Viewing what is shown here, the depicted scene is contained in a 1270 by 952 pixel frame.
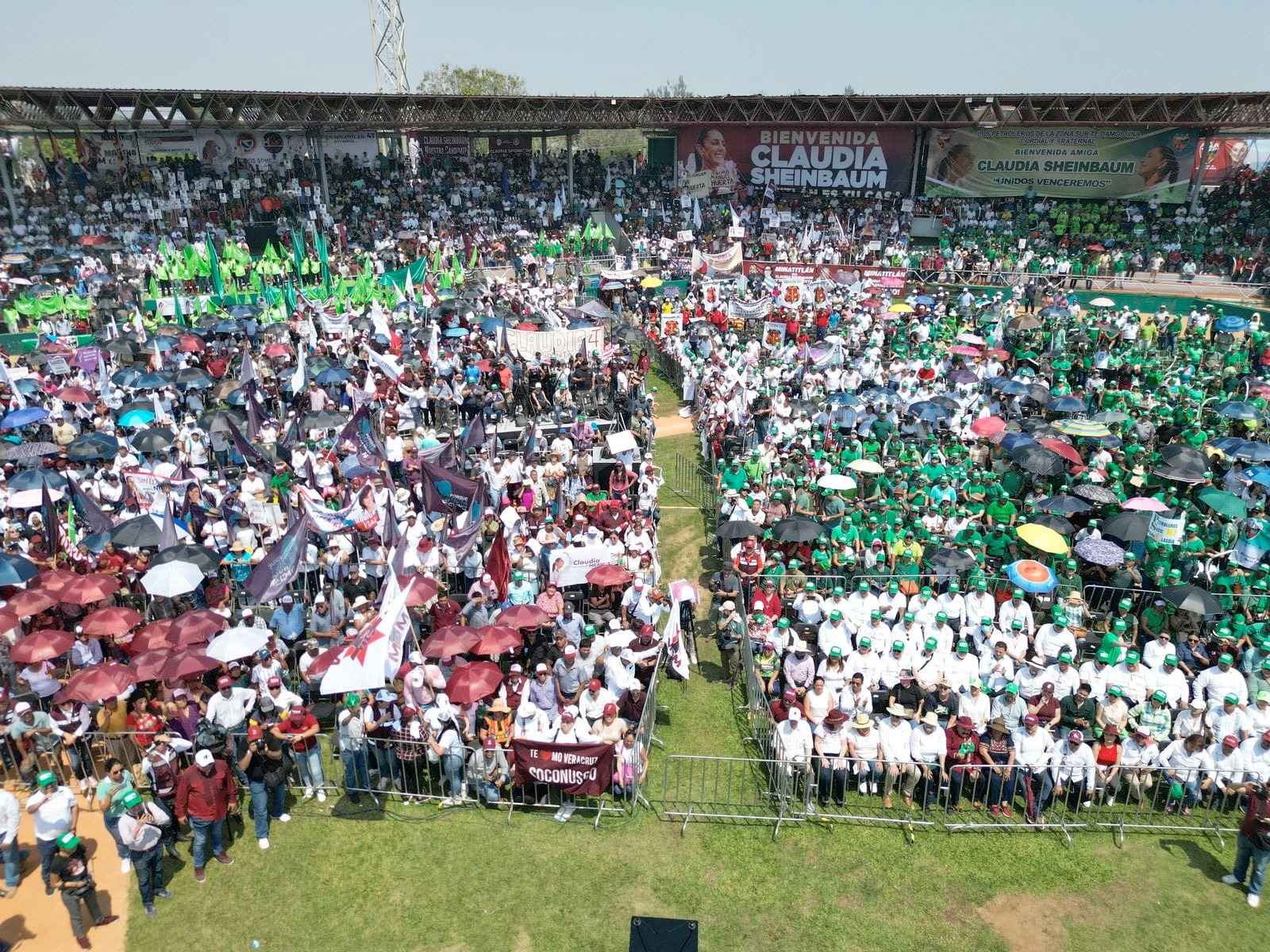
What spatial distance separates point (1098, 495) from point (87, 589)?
524 inches

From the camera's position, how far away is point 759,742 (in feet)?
34.7

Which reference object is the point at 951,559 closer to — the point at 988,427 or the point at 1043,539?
the point at 1043,539

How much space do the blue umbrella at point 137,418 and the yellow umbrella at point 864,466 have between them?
1279 cm

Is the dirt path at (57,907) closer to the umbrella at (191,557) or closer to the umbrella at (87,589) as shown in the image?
the umbrella at (87,589)

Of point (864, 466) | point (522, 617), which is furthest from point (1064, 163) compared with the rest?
point (522, 617)

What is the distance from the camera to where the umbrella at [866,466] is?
1447cm

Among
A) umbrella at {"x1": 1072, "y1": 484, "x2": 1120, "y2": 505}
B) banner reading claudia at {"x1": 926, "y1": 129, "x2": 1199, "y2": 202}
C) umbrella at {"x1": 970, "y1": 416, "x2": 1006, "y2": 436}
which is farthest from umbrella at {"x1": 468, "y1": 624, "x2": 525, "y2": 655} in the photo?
banner reading claudia at {"x1": 926, "y1": 129, "x2": 1199, "y2": 202}

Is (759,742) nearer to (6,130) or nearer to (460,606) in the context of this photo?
(460,606)

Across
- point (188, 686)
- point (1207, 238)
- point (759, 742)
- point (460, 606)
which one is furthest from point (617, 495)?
point (1207, 238)

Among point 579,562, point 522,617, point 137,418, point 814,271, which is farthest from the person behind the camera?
point 814,271

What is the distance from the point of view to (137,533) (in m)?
12.1

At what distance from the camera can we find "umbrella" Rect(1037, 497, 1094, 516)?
12805mm

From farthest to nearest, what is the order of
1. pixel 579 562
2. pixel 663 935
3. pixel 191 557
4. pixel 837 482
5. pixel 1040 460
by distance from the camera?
pixel 1040 460 < pixel 837 482 < pixel 579 562 < pixel 191 557 < pixel 663 935

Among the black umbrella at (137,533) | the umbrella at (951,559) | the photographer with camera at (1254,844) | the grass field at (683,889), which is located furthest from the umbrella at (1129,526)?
the black umbrella at (137,533)
